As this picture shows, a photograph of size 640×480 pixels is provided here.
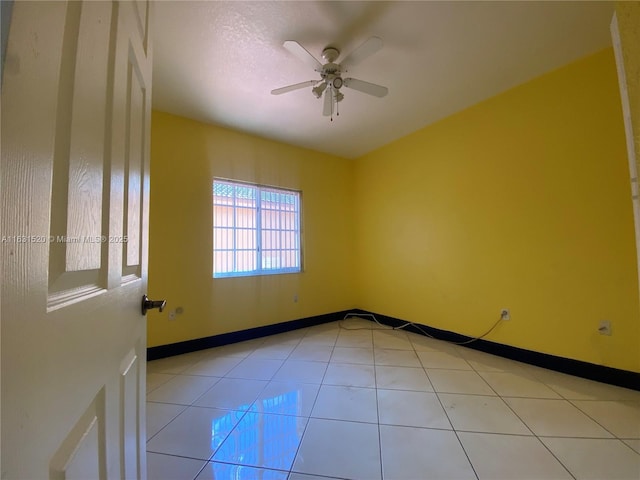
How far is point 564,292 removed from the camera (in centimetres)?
212

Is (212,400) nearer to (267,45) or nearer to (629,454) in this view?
(629,454)

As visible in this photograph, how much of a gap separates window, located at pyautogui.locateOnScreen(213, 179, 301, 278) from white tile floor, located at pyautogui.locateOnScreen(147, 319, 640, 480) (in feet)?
3.78

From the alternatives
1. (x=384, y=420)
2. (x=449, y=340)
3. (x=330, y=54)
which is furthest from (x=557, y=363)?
(x=330, y=54)

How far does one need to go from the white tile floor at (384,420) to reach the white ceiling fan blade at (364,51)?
2.30 meters

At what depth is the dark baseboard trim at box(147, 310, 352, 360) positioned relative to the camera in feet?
8.43

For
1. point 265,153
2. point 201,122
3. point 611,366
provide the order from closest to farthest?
point 611,366, point 201,122, point 265,153

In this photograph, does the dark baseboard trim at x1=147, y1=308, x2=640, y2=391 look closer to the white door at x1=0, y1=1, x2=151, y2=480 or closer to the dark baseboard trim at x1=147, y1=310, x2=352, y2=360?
the dark baseboard trim at x1=147, y1=310, x2=352, y2=360

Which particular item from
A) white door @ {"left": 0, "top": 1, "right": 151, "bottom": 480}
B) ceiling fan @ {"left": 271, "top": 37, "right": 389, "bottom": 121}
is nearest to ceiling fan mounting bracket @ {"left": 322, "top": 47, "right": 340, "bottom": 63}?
ceiling fan @ {"left": 271, "top": 37, "right": 389, "bottom": 121}

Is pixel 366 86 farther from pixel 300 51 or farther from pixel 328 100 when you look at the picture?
pixel 300 51

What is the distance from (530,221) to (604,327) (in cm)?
94

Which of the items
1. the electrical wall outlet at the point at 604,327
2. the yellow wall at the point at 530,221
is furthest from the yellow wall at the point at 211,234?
the electrical wall outlet at the point at 604,327

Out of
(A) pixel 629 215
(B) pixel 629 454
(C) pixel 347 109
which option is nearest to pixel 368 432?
(B) pixel 629 454

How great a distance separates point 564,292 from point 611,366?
563mm

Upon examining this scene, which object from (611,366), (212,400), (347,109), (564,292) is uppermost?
(347,109)
